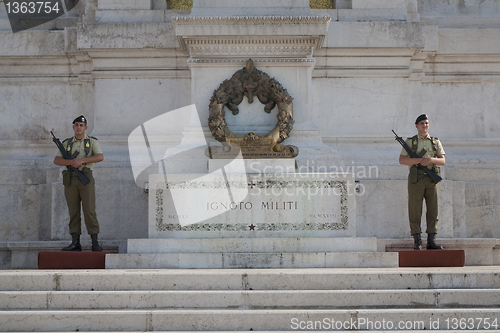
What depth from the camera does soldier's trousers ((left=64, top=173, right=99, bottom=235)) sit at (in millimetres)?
10805

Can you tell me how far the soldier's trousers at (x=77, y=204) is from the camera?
35.4 feet

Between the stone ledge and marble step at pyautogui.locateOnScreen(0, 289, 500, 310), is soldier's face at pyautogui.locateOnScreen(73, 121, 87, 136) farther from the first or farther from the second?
the stone ledge

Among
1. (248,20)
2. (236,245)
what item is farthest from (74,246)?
(248,20)

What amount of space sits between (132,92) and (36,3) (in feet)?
10.4

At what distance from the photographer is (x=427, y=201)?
10.8 meters

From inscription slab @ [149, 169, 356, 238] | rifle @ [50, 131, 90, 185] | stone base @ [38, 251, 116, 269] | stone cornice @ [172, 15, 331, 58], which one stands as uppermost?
stone cornice @ [172, 15, 331, 58]

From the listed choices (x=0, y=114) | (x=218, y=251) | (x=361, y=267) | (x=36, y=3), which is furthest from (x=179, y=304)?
(x=36, y=3)

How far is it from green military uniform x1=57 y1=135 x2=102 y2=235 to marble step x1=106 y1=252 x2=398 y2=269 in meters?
0.98

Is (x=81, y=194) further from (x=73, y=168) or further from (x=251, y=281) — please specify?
(x=251, y=281)

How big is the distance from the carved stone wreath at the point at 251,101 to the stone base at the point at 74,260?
2.73 m

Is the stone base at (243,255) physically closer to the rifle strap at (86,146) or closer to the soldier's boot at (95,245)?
the soldier's boot at (95,245)

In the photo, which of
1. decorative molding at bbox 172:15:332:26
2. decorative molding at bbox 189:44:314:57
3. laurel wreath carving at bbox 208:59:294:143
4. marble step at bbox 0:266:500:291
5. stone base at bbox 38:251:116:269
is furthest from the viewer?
decorative molding at bbox 189:44:314:57

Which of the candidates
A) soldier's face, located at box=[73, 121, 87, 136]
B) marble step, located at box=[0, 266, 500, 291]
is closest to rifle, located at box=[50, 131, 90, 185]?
soldier's face, located at box=[73, 121, 87, 136]

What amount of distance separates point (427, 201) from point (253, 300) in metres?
3.99
